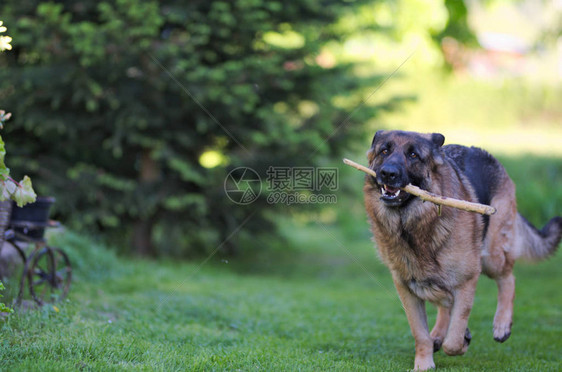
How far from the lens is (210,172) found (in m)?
9.80

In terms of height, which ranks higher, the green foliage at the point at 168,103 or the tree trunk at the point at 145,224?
the green foliage at the point at 168,103

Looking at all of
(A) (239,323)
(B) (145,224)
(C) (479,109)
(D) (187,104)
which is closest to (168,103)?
(D) (187,104)

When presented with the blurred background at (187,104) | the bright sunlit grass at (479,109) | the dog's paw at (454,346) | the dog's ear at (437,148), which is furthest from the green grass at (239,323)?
the bright sunlit grass at (479,109)

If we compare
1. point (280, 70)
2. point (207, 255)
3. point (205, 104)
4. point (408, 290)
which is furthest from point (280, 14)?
point (408, 290)

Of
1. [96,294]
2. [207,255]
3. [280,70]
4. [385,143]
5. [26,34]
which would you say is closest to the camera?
[385,143]

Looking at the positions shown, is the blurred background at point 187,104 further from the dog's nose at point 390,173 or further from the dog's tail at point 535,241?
the dog's nose at point 390,173

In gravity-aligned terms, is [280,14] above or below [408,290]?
above

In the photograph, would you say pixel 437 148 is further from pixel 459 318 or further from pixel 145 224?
pixel 145 224

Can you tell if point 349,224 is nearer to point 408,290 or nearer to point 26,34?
point 26,34

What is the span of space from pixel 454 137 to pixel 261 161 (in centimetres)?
1310

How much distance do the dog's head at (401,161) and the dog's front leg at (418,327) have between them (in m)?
0.80

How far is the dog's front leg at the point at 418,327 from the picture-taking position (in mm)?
4457

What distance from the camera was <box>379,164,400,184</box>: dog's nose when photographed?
417cm

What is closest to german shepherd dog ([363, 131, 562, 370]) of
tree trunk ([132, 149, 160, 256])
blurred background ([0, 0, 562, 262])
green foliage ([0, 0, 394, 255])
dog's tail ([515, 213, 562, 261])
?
dog's tail ([515, 213, 562, 261])
